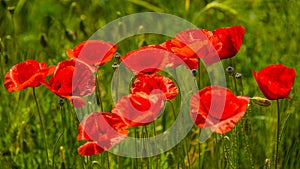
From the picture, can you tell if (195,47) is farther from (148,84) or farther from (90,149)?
(90,149)

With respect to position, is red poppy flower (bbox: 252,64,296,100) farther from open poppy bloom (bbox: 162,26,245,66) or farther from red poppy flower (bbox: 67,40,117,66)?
red poppy flower (bbox: 67,40,117,66)

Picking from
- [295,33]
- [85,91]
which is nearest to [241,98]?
[85,91]

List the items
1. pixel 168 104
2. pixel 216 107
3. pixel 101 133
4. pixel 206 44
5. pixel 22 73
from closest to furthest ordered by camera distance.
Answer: pixel 216 107 < pixel 101 133 < pixel 206 44 < pixel 22 73 < pixel 168 104

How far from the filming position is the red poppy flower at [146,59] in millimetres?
1450

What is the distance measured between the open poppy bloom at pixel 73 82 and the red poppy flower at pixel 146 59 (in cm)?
10

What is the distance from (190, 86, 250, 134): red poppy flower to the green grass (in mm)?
263

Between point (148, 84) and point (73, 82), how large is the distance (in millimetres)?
187

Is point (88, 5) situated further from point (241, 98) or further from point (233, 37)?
point (241, 98)

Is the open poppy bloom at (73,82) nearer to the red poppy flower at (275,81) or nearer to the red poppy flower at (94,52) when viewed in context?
the red poppy flower at (94,52)

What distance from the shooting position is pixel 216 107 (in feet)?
3.96

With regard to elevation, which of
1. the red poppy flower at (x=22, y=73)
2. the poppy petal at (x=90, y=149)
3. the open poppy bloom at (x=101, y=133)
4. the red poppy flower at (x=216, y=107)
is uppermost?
the red poppy flower at (x=22, y=73)

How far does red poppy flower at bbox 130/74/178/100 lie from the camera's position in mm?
1319

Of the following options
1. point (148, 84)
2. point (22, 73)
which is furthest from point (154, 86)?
point (22, 73)

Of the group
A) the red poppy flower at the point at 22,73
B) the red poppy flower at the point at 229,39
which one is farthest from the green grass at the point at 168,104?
the red poppy flower at the point at 22,73
